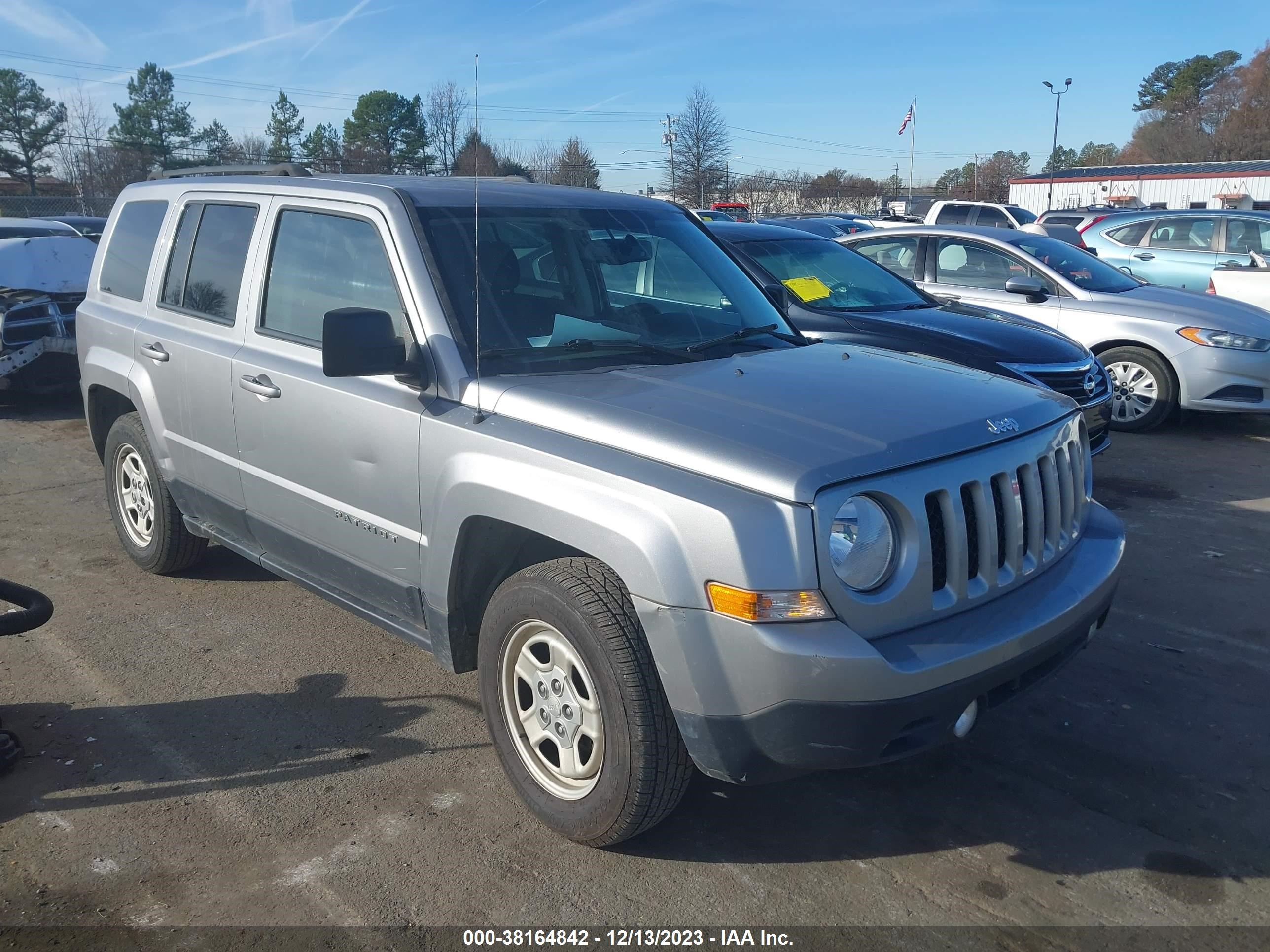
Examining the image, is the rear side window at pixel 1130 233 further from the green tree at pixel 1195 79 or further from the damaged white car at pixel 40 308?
the green tree at pixel 1195 79

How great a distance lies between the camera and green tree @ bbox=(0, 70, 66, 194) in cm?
4350

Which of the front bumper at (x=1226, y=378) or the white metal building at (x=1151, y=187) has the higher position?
the white metal building at (x=1151, y=187)

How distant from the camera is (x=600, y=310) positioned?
12.7 feet

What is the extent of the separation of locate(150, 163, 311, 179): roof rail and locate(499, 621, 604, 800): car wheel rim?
2400 millimetres

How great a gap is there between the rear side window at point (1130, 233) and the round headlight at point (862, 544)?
13.3 meters

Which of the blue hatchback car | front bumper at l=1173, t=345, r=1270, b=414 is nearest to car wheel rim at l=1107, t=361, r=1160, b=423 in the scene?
front bumper at l=1173, t=345, r=1270, b=414

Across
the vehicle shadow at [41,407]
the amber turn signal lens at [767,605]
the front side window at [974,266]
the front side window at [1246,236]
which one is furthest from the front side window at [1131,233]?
the amber turn signal lens at [767,605]

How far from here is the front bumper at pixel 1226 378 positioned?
27.8 feet

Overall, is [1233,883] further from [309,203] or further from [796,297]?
[796,297]

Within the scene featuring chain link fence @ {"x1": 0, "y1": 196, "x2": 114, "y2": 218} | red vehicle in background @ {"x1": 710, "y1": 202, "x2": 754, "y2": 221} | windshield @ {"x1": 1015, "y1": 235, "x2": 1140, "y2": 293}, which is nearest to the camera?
windshield @ {"x1": 1015, "y1": 235, "x2": 1140, "y2": 293}

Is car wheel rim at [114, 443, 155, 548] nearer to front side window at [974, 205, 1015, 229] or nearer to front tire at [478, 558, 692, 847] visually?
front tire at [478, 558, 692, 847]

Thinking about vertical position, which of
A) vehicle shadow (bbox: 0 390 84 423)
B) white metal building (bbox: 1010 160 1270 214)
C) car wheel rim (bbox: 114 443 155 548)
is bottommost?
vehicle shadow (bbox: 0 390 84 423)

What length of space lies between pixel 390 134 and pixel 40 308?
406 centimetres

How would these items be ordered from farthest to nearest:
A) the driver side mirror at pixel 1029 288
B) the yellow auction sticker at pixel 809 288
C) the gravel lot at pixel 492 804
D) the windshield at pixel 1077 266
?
the windshield at pixel 1077 266 → the driver side mirror at pixel 1029 288 → the yellow auction sticker at pixel 809 288 → the gravel lot at pixel 492 804
